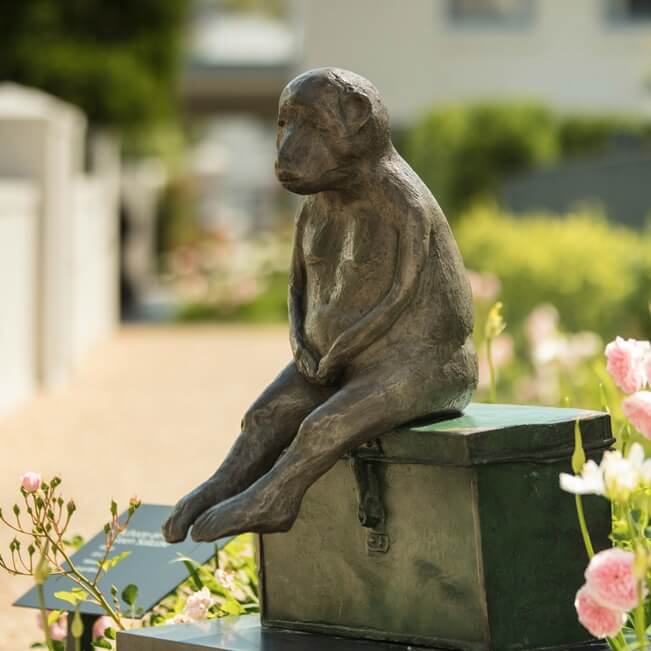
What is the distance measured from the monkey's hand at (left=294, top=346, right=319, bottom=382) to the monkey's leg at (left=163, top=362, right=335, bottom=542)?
3cm

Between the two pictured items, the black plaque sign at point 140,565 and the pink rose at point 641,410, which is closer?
the pink rose at point 641,410

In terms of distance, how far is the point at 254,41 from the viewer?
33.8m

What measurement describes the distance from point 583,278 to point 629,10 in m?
15.4

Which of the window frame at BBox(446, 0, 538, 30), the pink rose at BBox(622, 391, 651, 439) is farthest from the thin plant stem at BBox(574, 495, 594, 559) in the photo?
the window frame at BBox(446, 0, 538, 30)

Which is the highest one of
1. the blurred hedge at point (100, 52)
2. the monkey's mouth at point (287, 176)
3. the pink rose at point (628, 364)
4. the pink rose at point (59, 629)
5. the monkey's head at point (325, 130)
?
the blurred hedge at point (100, 52)

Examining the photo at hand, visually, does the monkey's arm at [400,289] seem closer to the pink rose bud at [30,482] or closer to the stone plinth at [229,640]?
the stone plinth at [229,640]

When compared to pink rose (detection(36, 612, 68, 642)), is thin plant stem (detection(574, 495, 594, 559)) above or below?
above

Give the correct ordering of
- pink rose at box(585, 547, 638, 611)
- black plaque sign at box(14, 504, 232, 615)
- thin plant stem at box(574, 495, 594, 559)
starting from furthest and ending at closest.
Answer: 1. black plaque sign at box(14, 504, 232, 615)
2. thin plant stem at box(574, 495, 594, 559)
3. pink rose at box(585, 547, 638, 611)

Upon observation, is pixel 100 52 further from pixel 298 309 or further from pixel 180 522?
pixel 180 522

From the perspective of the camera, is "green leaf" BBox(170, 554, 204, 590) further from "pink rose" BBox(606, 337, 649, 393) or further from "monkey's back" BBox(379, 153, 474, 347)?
"pink rose" BBox(606, 337, 649, 393)

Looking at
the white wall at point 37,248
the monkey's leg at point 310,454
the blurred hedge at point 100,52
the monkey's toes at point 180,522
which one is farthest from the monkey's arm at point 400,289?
the blurred hedge at point 100,52

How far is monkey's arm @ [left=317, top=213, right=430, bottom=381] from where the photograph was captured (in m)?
3.34

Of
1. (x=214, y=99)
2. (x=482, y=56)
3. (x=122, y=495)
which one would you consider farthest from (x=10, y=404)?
(x=214, y=99)

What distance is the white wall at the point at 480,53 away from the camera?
23.3 meters
